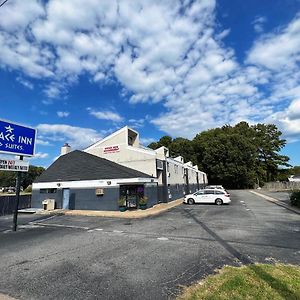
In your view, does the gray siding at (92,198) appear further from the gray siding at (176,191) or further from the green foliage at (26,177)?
the green foliage at (26,177)

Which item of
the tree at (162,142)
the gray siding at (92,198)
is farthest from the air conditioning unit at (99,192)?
the tree at (162,142)

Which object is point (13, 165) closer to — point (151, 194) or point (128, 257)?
point (128, 257)

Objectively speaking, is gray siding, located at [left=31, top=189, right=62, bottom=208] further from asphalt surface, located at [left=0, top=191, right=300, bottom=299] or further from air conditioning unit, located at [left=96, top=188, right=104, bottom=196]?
asphalt surface, located at [left=0, top=191, right=300, bottom=299]

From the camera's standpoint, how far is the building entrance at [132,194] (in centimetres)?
2284

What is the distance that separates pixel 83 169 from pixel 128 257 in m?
19.0

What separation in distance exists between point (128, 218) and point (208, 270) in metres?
11.7

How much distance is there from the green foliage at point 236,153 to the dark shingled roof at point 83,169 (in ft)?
140

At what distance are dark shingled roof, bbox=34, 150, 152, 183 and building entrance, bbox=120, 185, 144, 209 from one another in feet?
4.07

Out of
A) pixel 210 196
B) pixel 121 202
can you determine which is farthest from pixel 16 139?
pixel 210 196

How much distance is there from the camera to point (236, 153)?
61.7m

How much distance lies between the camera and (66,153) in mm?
30234

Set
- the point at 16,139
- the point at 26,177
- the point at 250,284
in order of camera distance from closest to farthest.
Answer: the point at 250,284 → the point at 16,139 → the point at 26,177

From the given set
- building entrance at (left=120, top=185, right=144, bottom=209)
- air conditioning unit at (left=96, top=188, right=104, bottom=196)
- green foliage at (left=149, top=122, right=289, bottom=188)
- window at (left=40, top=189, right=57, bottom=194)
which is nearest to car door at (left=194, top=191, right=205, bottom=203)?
building entrance at (left=120, top=185, right=144, bottom=209)

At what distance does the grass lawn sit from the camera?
4.72 m
